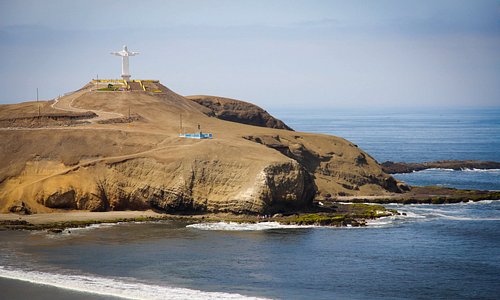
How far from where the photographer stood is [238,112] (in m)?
144

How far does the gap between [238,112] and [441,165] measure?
1376 inches

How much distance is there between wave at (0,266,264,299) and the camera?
57531mm

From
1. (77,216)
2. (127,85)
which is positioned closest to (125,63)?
(127,85)

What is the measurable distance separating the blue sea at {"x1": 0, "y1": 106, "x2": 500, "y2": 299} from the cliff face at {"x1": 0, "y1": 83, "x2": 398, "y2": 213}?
208 inches

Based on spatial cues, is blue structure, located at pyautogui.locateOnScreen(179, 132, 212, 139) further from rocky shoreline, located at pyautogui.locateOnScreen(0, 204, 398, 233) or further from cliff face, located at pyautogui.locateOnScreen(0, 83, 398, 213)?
rocky shoreline, located at pyautogui.locateOnScreen(0, 204, 398, 233)

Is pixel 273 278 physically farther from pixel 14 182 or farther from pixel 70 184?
pixel 14 182

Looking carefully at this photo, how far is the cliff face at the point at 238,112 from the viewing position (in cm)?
14250

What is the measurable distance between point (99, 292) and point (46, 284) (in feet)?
15.5

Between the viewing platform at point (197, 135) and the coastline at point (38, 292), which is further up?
the viewing platform at point (197, 135)

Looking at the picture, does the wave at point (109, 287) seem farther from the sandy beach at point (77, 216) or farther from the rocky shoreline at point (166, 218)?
the sandy beach at point (77, 216)

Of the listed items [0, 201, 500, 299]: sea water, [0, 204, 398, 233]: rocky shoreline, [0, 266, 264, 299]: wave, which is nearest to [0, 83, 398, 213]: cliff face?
[0, 204, 398, 233]: rocky shoreline

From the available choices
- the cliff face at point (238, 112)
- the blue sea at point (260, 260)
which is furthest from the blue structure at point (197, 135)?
the cliff face at point (238, 112)

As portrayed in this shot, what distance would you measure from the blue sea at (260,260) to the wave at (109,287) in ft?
0.23

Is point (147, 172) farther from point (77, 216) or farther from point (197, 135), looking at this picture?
point (197, 135)
